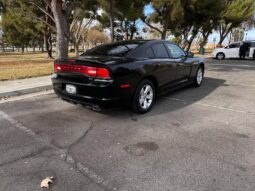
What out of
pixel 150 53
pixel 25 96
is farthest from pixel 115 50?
pixel 25 96

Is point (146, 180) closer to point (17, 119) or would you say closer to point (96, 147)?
point (96, 147)

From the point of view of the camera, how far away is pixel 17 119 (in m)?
4.09

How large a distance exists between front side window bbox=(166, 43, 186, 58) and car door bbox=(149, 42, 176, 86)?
9.6 inches

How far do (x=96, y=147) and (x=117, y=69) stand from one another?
4.50ft

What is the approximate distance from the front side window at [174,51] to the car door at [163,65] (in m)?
0.24

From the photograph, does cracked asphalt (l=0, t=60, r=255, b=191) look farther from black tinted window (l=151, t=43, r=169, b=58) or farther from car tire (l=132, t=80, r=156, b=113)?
black tinted window (l=151, t=43, r=169, b=58)

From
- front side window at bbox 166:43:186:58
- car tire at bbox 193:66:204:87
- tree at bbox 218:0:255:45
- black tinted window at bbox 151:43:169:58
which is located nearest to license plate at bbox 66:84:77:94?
black tinted window at bbox 151:43:169:58

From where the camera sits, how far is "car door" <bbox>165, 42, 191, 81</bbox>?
17.2 feet

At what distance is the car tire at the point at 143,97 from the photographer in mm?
4125

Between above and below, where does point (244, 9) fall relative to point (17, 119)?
above

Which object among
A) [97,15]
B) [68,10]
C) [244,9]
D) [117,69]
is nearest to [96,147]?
[117,69]

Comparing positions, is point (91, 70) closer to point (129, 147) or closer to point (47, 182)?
point (129, 147)

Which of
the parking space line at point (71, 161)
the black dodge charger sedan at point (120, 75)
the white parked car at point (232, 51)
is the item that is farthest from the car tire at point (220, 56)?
the parking space line at point (71, 161)

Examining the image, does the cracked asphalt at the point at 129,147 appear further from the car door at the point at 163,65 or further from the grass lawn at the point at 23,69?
the grass lawn at the point at 23,69
